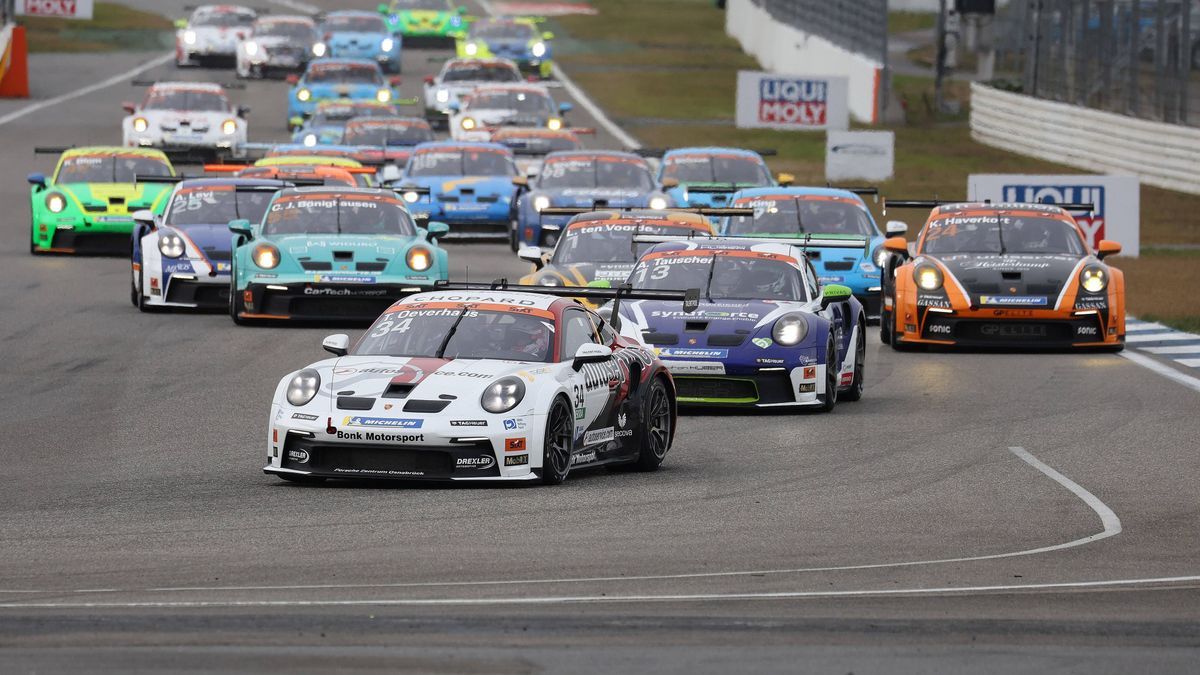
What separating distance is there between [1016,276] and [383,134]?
17425 mm

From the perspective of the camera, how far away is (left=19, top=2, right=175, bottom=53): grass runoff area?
65.9 m

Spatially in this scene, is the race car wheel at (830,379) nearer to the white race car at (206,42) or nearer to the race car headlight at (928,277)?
the race car headlight at (928,277)

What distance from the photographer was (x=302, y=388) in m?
12.4

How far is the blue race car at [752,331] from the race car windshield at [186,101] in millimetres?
22815

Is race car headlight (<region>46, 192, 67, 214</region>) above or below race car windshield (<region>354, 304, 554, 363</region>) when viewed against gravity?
above

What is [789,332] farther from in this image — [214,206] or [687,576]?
[214,206]

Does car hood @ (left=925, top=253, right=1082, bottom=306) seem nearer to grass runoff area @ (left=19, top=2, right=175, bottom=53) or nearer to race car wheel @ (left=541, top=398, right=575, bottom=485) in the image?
race car wheel @ (left=541, top=398, right=575, bottom=485)

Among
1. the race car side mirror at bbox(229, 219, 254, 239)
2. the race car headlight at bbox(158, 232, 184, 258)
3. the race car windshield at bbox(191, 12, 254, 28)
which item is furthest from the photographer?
the race car windshield at bbox(191, 12, 254, 28)

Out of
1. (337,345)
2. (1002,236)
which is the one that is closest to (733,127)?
(1002,236)

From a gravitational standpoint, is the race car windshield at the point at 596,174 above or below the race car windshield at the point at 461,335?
above

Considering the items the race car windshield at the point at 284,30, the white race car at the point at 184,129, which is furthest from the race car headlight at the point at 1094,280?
the race car windshield at the point at 284,30

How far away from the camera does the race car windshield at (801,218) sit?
24109 millimetres

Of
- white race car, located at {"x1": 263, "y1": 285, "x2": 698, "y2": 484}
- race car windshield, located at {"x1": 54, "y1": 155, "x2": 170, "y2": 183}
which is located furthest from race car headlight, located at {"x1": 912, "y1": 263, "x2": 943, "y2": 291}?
race car windshield, located at {"x1": 54, "y1": 155, "x2": 170, "y2": 183}

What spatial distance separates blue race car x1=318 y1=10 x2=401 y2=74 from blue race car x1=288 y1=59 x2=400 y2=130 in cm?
831
